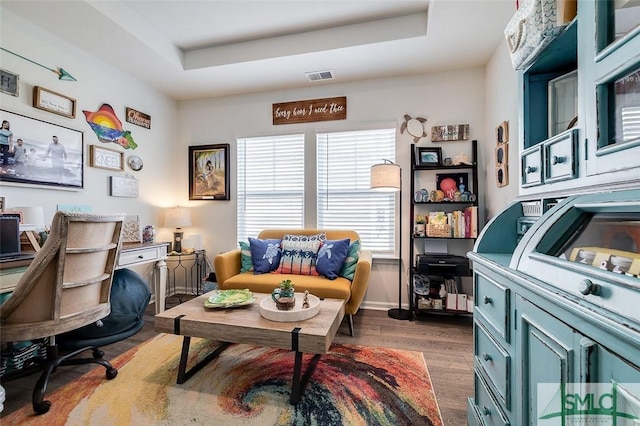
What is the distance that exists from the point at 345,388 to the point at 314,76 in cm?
301

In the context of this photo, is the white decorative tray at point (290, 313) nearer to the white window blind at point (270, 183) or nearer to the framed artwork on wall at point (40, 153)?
the white window blind at point (270, 183)

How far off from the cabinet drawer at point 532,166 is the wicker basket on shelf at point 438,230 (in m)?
1.49

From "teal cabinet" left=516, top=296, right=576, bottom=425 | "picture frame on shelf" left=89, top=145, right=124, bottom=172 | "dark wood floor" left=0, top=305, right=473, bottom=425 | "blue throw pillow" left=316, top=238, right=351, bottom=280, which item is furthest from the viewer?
"picture frame on shelf" left=89, top=145, right=124, bottom=172

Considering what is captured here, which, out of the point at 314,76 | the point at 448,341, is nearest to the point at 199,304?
the point at 448,341

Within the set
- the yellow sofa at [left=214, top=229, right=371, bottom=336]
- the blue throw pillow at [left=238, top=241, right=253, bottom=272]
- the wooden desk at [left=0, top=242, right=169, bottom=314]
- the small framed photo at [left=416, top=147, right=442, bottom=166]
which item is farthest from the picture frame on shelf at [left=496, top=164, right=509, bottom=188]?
the wooden desk at [left=0, top=242, right=169, bottom=314]

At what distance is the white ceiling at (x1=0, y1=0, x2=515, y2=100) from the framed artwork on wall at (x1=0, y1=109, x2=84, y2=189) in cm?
66

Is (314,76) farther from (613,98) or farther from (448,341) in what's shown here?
(448,341)

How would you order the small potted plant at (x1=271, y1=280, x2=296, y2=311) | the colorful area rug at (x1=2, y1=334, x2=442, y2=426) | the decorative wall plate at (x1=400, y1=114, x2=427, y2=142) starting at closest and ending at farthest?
the colorful area rug at (x1=2, y1=334, x2=442, y2=426), the small potted plant at (x1=271, y1=280, x2=296, y2=311), the decorative wall plate at (x1=400, y1=114, x2=427, y2=142)

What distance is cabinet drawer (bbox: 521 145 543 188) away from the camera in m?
1.23

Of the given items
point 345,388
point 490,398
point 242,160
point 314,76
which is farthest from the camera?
point 242,160

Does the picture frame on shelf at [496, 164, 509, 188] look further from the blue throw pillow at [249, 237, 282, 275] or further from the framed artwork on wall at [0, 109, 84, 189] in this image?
the framed artwork on wall at [0, 109, 84, 189]

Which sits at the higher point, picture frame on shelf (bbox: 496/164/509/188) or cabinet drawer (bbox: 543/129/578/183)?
picture frame on shelf (bbox: 496/164/509/188)

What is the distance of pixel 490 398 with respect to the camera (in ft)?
3.88

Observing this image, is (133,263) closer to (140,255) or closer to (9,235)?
(140,255)
